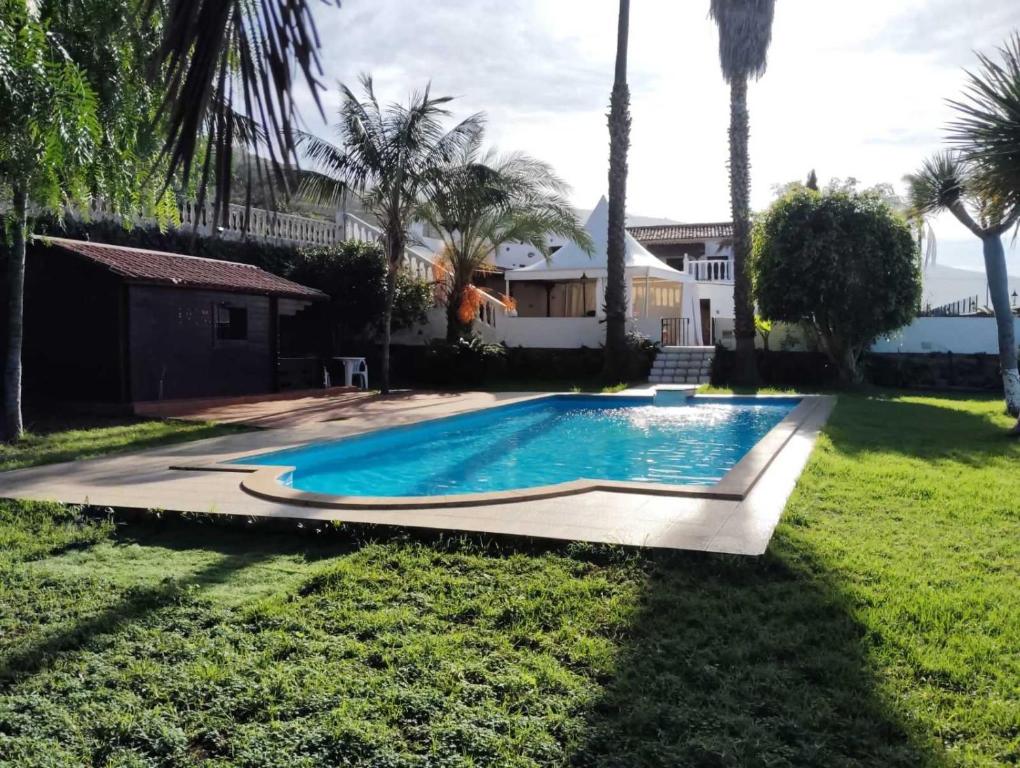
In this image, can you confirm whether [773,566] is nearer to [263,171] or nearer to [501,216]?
[263,171]

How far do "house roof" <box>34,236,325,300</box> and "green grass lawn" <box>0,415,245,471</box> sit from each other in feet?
8.52

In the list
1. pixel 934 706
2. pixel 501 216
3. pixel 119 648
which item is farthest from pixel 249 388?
pixel 934 706

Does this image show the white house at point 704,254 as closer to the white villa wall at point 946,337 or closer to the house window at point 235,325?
the white villa wall at point 946,337

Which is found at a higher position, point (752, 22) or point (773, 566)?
point (752, 22)

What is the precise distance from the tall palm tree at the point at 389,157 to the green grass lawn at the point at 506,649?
12.7 metres

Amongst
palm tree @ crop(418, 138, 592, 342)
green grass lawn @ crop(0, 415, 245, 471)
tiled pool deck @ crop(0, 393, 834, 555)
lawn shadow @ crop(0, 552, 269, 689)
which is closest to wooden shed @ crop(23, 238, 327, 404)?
green grass lawn @ crop(0, 415, 245, 471)

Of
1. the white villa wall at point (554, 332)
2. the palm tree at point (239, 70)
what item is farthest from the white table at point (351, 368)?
the palm tree at point (239, 70)

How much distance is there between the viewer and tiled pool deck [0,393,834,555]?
542 cm

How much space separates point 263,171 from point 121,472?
7936mm

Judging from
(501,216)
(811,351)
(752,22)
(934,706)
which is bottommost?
(934,706)

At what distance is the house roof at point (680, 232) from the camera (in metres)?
34.7

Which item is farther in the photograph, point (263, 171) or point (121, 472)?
point (121, 472)

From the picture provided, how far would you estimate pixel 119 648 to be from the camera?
3.82 meters

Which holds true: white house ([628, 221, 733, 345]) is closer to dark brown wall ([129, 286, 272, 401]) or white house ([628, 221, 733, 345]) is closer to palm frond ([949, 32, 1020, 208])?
dark brown wall ([129, 286, 272, 401])
